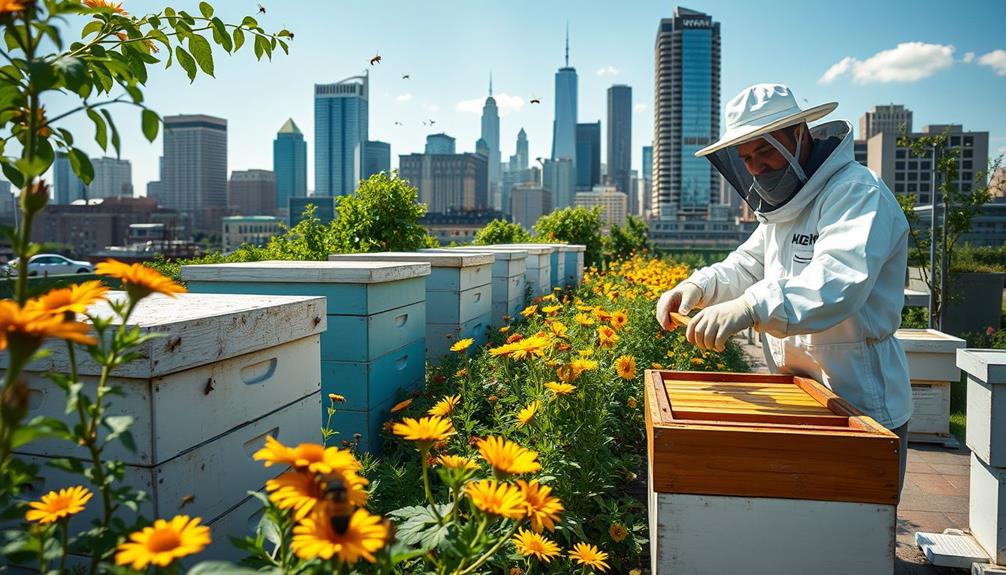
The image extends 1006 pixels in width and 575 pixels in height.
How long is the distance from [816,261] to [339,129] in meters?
203

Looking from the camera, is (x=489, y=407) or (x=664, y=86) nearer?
(x=489, y=407)

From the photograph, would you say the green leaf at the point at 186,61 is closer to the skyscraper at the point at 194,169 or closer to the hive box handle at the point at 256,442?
the hive box handle at the point at 256,442

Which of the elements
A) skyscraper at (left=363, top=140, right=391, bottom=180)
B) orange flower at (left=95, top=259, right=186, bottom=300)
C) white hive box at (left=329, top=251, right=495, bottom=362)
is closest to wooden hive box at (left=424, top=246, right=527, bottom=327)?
white hive box at (left=329, top=251, right=495, bottom=362)

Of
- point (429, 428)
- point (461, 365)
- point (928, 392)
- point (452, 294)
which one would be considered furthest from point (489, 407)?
point (928, 392)

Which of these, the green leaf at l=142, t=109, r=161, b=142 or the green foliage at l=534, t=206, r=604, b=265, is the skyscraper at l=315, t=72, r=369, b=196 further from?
the green leaf at l=142, t=109, r=161, b=142

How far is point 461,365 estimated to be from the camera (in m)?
3.88

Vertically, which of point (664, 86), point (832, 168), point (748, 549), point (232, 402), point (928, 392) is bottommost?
point (928, 392)

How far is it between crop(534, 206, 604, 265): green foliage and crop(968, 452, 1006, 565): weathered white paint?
39.1 feet

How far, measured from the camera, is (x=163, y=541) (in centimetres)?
79

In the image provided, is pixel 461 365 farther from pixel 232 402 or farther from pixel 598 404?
pixel 232 402

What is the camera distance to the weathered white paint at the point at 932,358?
5.07 m

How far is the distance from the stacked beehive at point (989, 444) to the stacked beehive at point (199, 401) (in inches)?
113

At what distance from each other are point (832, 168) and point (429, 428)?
1758 millimetres

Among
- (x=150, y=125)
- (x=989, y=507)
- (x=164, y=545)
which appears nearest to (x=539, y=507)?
(x=164, y=545)
